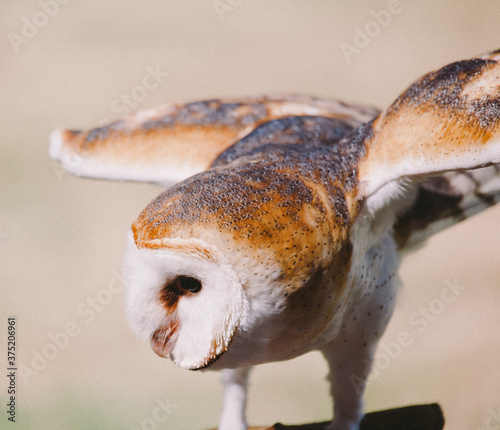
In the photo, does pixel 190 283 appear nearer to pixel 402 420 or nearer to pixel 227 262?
pixel 227 262

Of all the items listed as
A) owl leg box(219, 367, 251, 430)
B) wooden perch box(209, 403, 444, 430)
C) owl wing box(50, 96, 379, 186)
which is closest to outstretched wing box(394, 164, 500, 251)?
owl wing box(50, 96, 379, 186)

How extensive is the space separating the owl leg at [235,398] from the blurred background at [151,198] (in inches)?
15.7

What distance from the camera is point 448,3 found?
20.0 feet

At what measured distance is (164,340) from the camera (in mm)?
928

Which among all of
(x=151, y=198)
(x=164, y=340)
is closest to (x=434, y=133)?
(x=164, y=340)

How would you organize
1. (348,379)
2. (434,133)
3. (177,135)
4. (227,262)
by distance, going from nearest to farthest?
(227,262), (434,133), (348,379), (177,135)

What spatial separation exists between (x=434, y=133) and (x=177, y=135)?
2.42 feet

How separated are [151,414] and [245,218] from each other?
98.8 inches

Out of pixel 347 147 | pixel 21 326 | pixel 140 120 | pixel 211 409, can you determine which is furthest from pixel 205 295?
pixel 21 326

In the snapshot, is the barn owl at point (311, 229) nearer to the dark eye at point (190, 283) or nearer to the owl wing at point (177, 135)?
the dark eye at point (190, 283)

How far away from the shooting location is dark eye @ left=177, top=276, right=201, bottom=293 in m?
0.87

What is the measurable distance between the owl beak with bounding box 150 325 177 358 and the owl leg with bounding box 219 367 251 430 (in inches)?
23.1

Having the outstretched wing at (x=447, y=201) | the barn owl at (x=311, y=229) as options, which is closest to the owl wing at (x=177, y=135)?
the barn owl at (x=311, y=229)

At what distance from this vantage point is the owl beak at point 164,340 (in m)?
0.92
